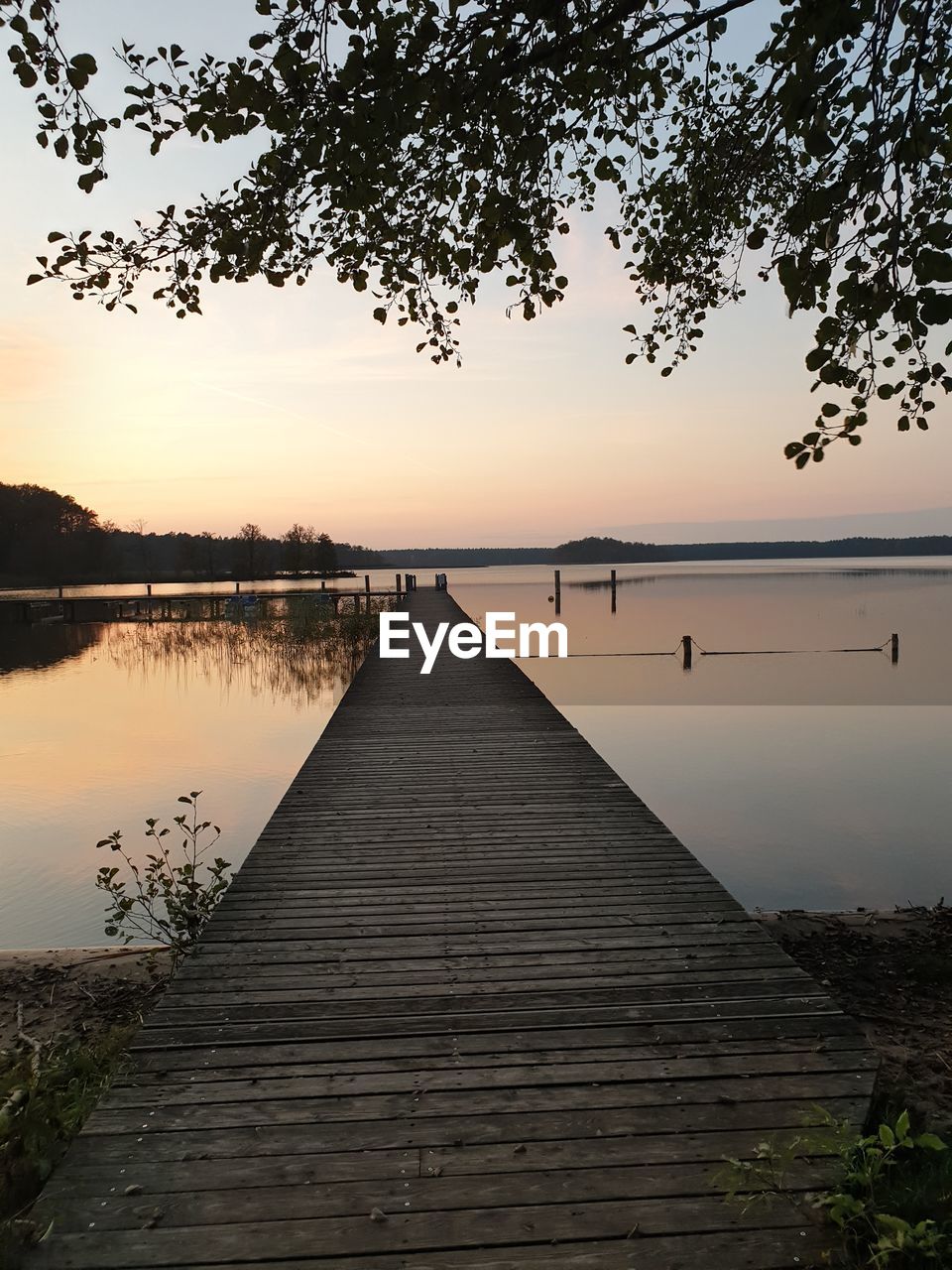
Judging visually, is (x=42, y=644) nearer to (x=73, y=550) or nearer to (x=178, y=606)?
(x=178, y=606)

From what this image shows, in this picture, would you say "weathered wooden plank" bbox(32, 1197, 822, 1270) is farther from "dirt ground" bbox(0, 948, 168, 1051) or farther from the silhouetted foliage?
the silhouetted foliage

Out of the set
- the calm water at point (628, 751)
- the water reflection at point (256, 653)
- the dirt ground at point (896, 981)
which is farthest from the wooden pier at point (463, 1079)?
the water reflection at point (256, 653)

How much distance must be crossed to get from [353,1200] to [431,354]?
163 inches

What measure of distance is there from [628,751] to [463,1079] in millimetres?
10715

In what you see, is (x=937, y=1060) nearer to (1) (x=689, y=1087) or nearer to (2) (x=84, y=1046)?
(1) (x=689, y=1087)

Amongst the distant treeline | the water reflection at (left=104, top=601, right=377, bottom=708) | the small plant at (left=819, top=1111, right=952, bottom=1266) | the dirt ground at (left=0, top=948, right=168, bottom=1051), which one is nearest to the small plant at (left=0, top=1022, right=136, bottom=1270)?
the dirt ground at (left=0, top=948, right=168, bottom=1051)

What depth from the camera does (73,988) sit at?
191 inches

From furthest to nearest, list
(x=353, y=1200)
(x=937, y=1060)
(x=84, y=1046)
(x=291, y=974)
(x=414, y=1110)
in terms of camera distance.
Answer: (x=84, y=1046)
(x=937, y=1060)
(x=291, y=974)
(x=414, y=1110)
(x=353, y=1200)

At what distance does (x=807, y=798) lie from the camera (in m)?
10.4

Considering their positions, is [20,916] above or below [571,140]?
below

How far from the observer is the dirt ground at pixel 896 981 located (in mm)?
3398

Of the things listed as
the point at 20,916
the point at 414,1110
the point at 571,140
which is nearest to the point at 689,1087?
the point at 414,1110

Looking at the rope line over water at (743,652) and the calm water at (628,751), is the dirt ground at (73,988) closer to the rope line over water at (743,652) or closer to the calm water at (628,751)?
the calm water at (628,751)

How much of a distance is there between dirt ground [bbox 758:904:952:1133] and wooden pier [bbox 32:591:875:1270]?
681 millimetres
